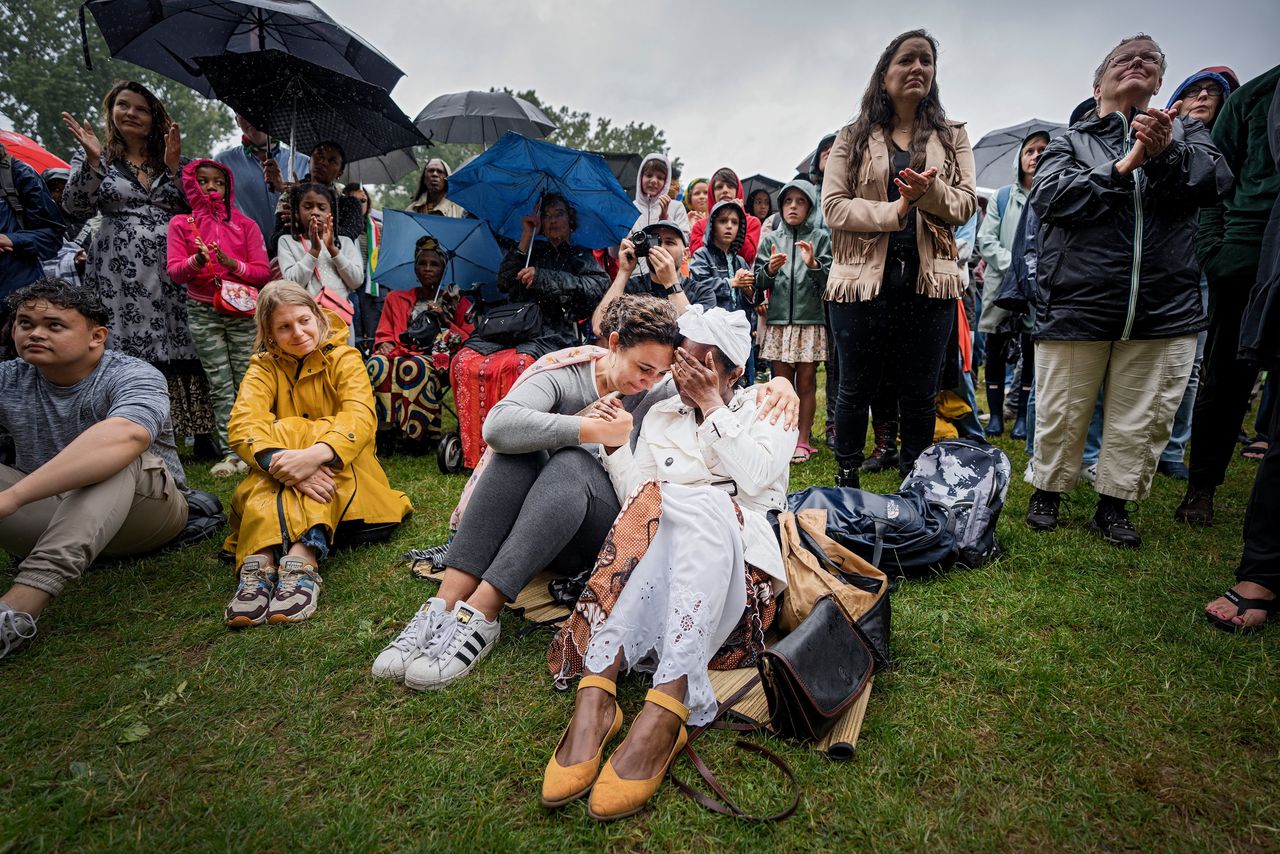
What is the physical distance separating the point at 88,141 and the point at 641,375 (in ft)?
14.5

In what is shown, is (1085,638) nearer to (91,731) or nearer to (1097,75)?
(1097,75)

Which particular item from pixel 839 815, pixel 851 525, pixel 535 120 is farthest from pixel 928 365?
pixel 535 120

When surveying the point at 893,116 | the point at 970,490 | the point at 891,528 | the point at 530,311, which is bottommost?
the point at 891,528

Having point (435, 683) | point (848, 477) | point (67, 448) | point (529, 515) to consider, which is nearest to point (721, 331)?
point (529, 515)

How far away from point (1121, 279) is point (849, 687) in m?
2.53

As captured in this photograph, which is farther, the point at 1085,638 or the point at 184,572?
the point at 184,572

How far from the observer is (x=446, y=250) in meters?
5.61

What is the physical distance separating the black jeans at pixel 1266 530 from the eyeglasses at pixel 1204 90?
2.79 metres

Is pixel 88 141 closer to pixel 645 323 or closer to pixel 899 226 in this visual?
Result: pixel 645 323

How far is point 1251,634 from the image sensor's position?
2338mm

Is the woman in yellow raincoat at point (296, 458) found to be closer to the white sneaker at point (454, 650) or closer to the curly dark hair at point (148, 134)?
the white sneaker at point (454, 650)

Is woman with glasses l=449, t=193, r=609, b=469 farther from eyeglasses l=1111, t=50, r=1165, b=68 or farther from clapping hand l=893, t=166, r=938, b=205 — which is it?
eyeglasses l=1111, t=50, r=1165, b=68

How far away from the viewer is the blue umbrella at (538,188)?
477 centimetres

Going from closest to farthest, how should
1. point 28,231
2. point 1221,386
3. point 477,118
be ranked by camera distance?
point 1221,386
point 28,231
point 477,118
